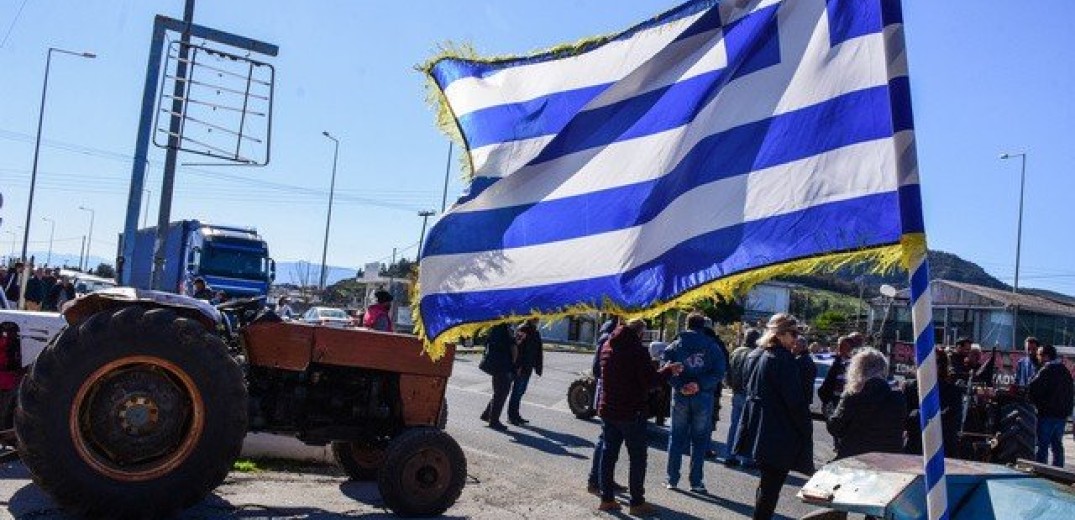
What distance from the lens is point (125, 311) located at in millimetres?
6375

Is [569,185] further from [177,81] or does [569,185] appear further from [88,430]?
[177,81]

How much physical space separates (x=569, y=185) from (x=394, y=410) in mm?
3547

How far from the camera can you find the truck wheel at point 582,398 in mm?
15703

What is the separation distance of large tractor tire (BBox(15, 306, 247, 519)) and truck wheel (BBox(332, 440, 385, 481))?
Answer: 2.06 metres

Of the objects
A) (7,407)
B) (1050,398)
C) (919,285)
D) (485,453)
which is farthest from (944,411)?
(7,407)

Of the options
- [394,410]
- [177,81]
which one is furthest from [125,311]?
[177,81]

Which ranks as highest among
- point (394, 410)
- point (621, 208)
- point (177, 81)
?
point (177, 81)

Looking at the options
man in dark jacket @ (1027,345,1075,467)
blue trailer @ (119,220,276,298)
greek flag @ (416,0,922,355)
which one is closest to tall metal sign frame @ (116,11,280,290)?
greek flag @ (416,0,922,355)

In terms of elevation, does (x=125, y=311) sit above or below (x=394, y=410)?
above

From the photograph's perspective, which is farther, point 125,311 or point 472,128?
point 125,311

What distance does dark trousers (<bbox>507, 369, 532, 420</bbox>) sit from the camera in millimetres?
14273

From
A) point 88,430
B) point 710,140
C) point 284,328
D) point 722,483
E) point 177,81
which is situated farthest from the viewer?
point 177,81

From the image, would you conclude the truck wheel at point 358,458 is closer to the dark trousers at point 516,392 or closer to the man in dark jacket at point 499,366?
the man in dark jacket at point 499,366

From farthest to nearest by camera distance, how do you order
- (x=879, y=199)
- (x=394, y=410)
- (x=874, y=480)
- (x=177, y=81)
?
(x=177, y=81)
(x=394, y=410)
(x=874, y=480)
(x=879, y=199)
